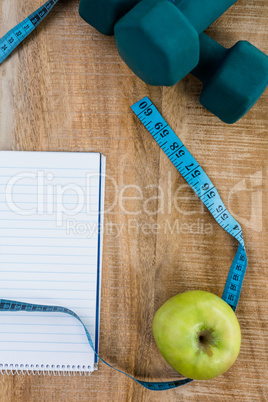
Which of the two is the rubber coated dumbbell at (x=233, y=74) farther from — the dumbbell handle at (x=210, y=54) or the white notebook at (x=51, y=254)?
the white notebook at (x=51, y=254)

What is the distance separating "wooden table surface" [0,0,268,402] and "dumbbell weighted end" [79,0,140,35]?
0.06 m

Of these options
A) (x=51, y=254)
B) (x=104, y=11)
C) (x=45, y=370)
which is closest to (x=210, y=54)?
(x=104, y=11)

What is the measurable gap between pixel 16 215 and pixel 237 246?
0.52 metres

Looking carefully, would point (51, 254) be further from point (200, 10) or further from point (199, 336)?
point (200, 10)

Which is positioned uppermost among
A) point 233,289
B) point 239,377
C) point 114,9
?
point 114,9

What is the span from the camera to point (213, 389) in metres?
0.80

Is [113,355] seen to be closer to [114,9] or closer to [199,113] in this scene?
[199,113]

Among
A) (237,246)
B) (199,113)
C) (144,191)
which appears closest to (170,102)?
(199,113)

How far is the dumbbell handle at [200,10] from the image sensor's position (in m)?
0.69

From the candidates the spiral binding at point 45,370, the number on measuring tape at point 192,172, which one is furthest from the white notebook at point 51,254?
the number on measuring tape at point 192,172

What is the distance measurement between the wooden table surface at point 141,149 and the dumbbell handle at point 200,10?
0.32 ft

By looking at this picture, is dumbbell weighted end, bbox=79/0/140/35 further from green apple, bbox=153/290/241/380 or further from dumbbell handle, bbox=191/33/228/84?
green apple, bbox=153/290/241/380

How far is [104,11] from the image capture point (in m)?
0.71

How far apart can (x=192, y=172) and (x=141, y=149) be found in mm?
130
